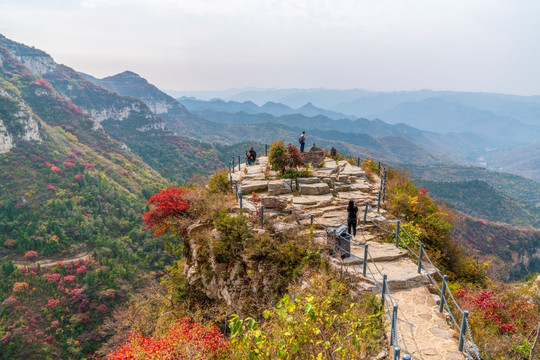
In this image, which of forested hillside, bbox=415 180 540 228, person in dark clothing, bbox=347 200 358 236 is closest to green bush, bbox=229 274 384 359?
person in dark clothing, bbox=347 200 358 236

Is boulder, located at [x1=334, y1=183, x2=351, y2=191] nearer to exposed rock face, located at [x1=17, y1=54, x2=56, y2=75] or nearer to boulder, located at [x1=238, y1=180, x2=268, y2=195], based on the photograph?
boulder, located at [x1=238, y1=180, x2=268, y2=195]

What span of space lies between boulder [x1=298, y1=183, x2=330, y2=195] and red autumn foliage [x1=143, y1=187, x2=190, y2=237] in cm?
564

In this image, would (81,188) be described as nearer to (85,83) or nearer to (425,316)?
(425,316)

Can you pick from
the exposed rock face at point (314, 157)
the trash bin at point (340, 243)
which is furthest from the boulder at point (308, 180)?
the trash bin at point (340, 243)

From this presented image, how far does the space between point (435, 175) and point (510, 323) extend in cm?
18201

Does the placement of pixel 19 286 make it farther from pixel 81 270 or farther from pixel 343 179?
pixel 343 179

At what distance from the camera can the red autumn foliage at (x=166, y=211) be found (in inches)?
511

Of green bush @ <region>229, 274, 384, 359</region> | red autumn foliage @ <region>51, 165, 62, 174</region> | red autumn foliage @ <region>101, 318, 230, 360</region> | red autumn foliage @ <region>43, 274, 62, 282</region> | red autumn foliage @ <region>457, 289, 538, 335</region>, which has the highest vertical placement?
green bush @ <region>229, 274, 384, 359</region>

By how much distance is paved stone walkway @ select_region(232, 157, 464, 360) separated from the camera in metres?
5.89

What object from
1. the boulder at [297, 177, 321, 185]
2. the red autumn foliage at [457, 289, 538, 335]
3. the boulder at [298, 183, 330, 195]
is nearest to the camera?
the red autumn foliage at [457, 289, 538, 335]

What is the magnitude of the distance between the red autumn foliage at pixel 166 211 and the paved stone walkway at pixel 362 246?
115 inches

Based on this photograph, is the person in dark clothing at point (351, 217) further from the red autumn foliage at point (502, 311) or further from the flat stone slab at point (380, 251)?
the red autumn foliage at point (502, 311)

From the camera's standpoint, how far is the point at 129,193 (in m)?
66.8

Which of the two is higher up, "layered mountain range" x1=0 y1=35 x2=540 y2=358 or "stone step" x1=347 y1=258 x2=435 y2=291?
"stone step" x1=347 y1=258 x2=435 y2=291
